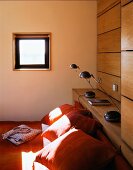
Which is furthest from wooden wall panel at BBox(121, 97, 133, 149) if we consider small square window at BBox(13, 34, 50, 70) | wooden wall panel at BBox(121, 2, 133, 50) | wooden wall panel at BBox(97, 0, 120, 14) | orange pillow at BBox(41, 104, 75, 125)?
small square window at BBox(13, 34, 50, 70)

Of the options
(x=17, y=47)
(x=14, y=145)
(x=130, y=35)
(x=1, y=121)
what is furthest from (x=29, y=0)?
(x=130, y=35)

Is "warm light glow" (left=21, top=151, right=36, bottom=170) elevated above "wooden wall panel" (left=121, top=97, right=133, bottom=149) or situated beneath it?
situated beneath

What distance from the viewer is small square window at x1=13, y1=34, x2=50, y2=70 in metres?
4.66

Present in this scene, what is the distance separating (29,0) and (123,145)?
3.54 m

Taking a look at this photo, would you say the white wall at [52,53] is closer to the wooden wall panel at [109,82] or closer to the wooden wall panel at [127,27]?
the wooden wall panel at [109,82]

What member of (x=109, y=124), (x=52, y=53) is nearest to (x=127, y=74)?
(x=109, y=124)

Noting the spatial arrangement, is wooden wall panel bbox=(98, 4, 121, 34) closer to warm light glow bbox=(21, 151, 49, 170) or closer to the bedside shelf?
the bedside shelf

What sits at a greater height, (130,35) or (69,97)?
(130,35)

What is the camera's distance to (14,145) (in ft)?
8.15

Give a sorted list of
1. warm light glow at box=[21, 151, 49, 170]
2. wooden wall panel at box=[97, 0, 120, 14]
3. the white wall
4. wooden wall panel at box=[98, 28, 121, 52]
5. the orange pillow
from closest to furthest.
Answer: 1. warm light glow at box=[21, 151, 49, 170]
2. the orange pillow
3. wooden wall panel at box=[98, 28, 121, 52]
4. wooden wall panel at box=[97, 0, 120, 14]
5. the white wall

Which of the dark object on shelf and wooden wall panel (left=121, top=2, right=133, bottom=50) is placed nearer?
wooden wall panel (left=121, top=2, right=133, bottom=50)

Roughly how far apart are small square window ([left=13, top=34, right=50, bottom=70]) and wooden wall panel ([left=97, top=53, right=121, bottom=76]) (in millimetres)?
988

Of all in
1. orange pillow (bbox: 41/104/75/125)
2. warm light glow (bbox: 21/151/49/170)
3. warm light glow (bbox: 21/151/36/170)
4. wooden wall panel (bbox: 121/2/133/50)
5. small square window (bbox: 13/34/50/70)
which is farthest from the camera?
small square window (bbox: 13/34/50/70)

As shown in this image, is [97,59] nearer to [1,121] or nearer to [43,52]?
[43,52]
